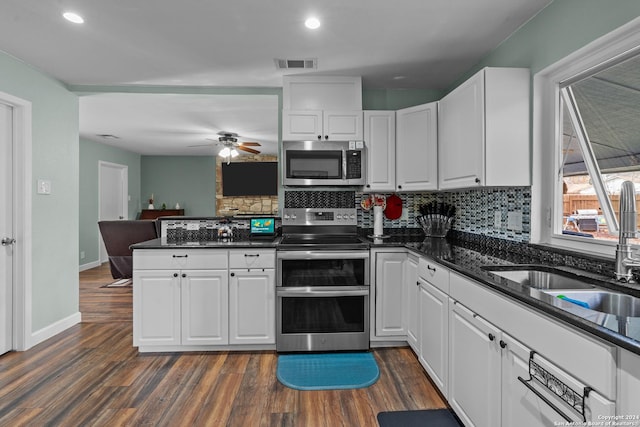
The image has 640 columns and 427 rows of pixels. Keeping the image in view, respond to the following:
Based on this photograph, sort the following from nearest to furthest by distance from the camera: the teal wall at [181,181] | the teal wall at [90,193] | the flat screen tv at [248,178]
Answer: the teal wall at [90,193] < the flat screen tv at [248,178] < the teal wall at [181,181]

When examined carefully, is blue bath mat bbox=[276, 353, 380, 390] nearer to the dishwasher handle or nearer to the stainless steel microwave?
the dishwasher handle

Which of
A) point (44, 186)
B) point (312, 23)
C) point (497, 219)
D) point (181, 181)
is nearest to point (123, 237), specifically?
point (44, 186)

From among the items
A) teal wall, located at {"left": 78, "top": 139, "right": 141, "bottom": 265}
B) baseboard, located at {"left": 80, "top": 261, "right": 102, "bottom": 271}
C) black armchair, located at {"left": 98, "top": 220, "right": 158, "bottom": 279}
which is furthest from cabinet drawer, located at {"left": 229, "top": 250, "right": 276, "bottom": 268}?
baseboard, located at {"left": 80, "top": 261, "right": 102, "bottom": 271}

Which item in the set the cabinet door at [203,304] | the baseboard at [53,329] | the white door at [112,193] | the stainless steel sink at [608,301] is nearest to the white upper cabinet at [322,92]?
the cabinet door at [203,304]

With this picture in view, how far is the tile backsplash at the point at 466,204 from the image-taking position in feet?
7.70

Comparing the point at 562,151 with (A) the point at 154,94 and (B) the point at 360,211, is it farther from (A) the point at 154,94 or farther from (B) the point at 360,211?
(A) the point at 154,94

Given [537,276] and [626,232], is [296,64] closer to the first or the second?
[537,276]

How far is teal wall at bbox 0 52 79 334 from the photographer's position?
9.63 feet

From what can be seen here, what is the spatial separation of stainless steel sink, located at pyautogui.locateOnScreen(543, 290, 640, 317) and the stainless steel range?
4.85 ft

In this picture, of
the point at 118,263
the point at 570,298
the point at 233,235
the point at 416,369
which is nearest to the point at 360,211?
the point at 233,235

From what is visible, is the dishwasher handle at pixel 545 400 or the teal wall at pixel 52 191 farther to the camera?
the teal wall at pixel 52 191

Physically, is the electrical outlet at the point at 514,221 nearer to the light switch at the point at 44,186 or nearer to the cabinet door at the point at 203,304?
the cabinet door at the point at 203,304

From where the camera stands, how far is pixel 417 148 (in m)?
3.02

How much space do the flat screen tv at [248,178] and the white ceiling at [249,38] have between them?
4.65 metres
